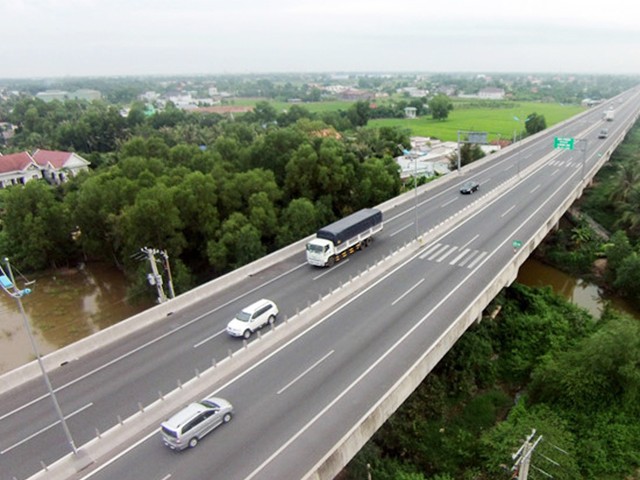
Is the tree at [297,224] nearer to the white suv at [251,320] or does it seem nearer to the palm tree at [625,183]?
the white suv at [251,320]

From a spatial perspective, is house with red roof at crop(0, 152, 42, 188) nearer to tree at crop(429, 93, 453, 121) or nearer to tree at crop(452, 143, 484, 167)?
tree at crop(452, 143, 484, 167)

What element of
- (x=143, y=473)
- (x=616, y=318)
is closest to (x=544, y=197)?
(x=616, y=318)

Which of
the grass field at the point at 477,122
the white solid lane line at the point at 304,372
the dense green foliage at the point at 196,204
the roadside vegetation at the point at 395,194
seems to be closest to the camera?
the white solid lane line at the point at 304,372

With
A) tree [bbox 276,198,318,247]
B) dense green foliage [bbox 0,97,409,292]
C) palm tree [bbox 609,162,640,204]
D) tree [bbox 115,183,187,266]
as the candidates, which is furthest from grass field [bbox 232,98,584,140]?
tree [bbox 115,183,187,266]

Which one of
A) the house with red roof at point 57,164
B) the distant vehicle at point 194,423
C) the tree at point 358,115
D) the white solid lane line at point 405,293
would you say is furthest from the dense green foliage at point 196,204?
the tree at point 358,115

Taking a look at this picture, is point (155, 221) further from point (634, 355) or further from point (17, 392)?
point (634, 355)

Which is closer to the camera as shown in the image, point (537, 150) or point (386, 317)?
point (386, 317)

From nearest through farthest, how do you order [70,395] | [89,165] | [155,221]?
[70,395] < [155,221] < [89,165]
